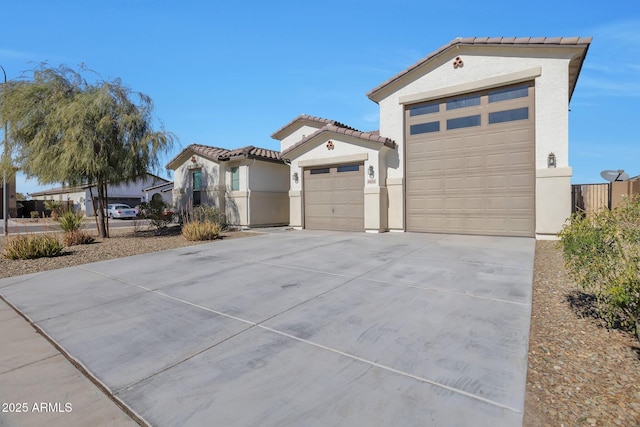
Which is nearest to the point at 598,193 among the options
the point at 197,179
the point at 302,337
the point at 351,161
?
the point at 351,161

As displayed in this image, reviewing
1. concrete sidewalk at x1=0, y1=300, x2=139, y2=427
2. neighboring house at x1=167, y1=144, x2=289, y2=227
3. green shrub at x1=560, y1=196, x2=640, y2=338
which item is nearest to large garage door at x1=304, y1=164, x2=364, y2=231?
neighboring house at x1=167, y1=144, x2=289, y2=227

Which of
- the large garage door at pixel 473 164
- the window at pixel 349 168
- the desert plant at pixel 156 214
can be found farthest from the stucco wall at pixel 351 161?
the desert plant at pixel 156 214

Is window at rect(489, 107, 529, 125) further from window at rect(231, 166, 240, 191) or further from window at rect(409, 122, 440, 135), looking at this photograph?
window at rect(231, 166, 240, 191)

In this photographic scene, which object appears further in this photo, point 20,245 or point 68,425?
point 20,245

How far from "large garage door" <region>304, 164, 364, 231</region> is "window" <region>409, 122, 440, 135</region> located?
2404 millimetres

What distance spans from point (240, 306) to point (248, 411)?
2431 millimetres

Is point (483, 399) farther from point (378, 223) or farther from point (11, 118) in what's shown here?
point (11, 118)

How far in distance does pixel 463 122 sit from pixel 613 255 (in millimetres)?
9286

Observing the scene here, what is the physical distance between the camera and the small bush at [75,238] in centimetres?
1214

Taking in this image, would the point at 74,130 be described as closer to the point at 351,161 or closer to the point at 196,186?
the point at 196,186

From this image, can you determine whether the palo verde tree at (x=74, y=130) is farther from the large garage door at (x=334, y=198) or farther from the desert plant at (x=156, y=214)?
the large garage door at (x=334, y=198)

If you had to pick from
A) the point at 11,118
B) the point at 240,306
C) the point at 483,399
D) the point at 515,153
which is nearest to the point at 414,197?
the point at 515,153

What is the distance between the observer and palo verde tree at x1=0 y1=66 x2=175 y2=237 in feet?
40.8

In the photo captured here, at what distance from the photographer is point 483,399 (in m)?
2.70
